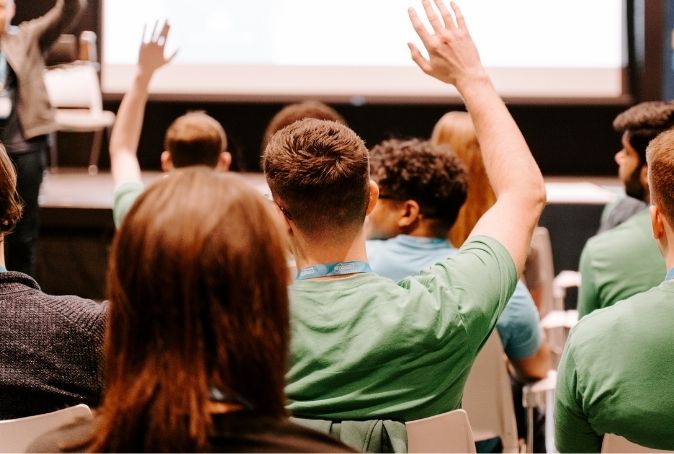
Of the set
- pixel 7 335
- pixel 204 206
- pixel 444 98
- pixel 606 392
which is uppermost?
pixel 204 206

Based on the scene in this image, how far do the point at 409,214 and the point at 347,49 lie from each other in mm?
4446

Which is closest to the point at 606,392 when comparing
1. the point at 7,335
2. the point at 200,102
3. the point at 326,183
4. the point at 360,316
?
the point at 360,316

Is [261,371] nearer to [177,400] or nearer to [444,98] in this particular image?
[177,400]

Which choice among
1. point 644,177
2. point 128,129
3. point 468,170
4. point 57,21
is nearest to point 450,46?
point 128,129

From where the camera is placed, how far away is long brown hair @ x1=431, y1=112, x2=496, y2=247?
9.34 feet

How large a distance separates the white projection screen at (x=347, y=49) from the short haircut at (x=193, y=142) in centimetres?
360

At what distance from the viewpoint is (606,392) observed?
1555 millimetres

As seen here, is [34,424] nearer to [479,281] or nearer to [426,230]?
[479,281]

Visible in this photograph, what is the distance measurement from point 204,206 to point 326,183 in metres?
0.59

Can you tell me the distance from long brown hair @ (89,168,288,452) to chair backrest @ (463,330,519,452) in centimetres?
144

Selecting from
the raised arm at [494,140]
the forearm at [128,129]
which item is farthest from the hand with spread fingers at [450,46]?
the forearm at [128,129]

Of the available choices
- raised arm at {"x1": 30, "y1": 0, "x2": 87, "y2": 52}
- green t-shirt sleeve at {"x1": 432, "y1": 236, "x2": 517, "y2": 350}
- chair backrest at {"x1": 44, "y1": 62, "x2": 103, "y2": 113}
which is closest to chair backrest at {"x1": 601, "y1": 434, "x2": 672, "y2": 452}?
green t-shirt sleeve at {"x1": 432, "y1": 236, "x2": 517, "y2": 350}

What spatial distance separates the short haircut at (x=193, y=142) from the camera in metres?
3.16

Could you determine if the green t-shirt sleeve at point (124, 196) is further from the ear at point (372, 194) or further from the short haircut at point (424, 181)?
the ear at point (372, 194)
